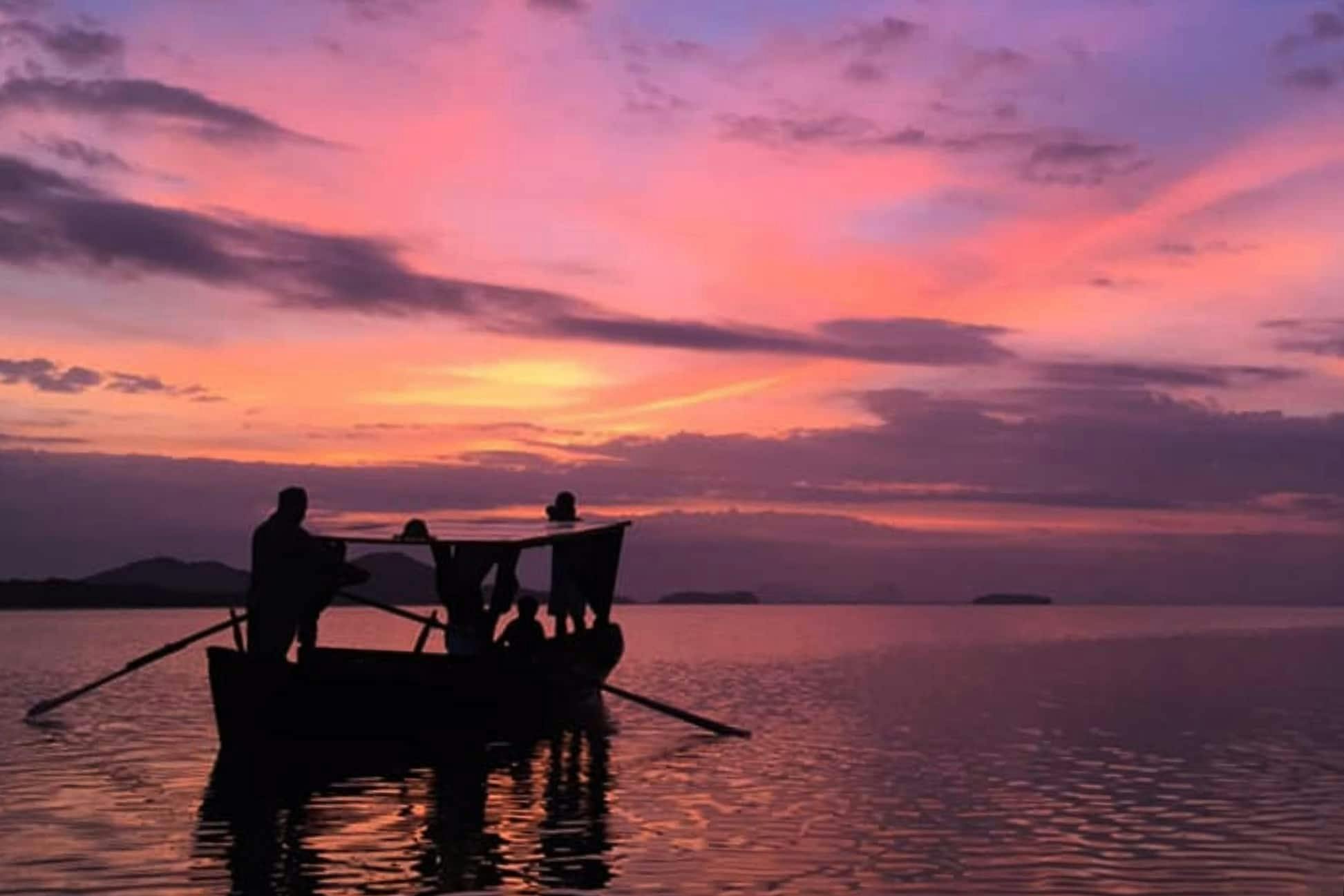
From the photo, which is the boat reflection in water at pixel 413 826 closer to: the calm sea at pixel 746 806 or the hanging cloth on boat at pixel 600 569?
the calm sea at pixel 746 806

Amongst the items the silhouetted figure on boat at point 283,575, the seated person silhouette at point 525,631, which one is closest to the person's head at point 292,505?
the silhouetted figure on boat at point 283,575

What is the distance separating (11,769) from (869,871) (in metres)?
14.3

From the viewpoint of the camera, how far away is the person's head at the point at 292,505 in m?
24.2

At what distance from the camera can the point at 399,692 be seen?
24.6 m

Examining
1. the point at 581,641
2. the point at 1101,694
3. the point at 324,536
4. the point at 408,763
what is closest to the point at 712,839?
the point at 408,763

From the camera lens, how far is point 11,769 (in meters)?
24.1

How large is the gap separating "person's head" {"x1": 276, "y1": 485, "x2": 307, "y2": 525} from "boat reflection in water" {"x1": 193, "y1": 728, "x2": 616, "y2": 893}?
3.66 metres

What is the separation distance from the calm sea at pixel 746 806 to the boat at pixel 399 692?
526 mm

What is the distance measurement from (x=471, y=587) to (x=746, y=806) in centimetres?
983

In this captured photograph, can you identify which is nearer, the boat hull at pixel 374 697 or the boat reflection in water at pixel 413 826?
the boat reflection in water at pixel 413 826

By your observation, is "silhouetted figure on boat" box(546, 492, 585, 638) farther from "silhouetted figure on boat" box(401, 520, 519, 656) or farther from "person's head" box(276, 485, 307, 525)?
"person's head" box(276, 485, 307, 525)

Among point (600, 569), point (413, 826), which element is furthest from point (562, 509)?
point (413, 826)

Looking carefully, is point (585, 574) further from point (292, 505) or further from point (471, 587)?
point (292, 505)

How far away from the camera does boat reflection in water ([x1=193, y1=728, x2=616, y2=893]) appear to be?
1548cm
